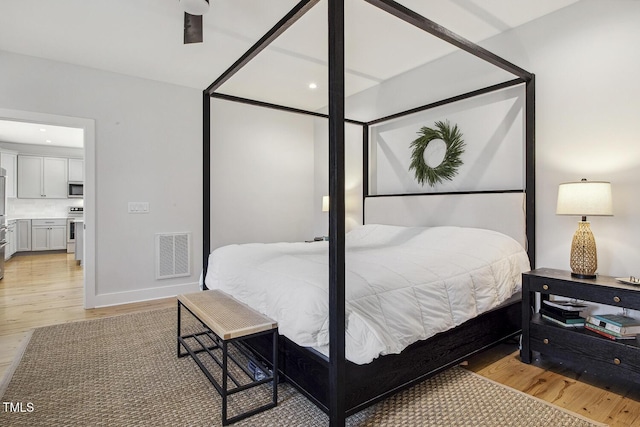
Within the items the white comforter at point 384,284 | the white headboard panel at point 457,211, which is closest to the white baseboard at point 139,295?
the white comforter at point 384,284

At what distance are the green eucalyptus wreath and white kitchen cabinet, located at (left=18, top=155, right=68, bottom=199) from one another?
809cm

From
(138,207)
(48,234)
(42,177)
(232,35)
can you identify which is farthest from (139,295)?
(42,177)

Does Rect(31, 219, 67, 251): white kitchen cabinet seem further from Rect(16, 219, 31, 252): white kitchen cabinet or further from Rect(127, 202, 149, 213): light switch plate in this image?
Rect(127, 202, 149, 213): light switch plate

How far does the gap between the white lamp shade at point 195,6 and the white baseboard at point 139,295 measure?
3.04 metres

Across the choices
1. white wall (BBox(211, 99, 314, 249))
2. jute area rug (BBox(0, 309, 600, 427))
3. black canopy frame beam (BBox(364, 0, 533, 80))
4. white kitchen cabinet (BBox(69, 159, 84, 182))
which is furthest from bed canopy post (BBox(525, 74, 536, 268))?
white kitchen cabinet (BBox(69, 159, 84, 182))

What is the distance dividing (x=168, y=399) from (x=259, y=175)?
3350 mm

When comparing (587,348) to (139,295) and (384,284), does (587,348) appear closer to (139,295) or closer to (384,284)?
(384,284)

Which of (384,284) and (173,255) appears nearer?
(384,284)

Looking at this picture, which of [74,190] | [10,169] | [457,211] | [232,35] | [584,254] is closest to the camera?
[584,254]

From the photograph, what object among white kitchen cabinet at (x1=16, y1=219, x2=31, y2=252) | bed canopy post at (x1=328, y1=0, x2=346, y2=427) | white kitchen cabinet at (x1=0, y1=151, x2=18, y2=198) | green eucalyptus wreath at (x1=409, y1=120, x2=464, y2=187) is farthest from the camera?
white kitchen cabinet at (x1=16, y1=219, x2=31, y2=252)

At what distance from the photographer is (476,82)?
327cm

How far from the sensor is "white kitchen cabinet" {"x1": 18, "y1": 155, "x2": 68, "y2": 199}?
7.61 meters

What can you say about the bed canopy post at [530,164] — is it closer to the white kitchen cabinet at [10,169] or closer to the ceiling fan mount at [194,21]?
the ceiling fan mount at [194,21]

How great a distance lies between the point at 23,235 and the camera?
7.47m
